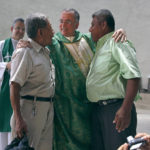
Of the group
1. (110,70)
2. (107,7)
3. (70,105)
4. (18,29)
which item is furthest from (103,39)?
(107,7)

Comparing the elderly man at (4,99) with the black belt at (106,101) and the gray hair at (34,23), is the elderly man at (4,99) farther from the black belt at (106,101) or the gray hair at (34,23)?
the black belt at (106,101)

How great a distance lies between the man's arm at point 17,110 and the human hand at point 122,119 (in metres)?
0.74

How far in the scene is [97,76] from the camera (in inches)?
113

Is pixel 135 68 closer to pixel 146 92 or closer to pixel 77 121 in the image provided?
pixel 77 121

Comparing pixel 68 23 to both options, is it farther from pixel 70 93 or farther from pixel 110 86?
pixel 110 86

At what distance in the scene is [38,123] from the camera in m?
2.73

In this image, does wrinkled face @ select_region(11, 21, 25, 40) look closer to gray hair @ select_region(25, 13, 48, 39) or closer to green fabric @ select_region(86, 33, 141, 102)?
gray hair @ select_region(25, 13, 48, 39)

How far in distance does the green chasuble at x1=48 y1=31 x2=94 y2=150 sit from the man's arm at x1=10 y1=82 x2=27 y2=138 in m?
0.58

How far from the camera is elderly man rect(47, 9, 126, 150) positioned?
310 cm

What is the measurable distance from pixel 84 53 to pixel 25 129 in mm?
1013

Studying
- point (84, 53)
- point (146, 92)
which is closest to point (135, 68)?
point (84, 53)

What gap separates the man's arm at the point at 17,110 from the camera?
8.25 feet

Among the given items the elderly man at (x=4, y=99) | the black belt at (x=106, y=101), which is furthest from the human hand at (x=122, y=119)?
the elderly man at (x=4, y=99)

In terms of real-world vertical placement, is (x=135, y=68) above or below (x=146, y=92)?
above
